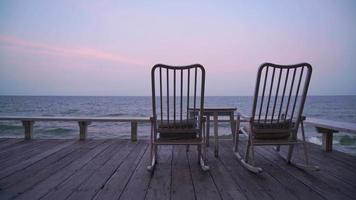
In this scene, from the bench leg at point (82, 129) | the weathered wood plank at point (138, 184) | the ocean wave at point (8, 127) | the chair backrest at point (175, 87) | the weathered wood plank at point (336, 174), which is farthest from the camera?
the ocean wave at point (8, 127)

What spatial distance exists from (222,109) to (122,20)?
5.35 metres

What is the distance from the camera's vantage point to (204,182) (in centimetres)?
183

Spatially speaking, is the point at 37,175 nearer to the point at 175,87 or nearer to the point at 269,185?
the point at 175,87

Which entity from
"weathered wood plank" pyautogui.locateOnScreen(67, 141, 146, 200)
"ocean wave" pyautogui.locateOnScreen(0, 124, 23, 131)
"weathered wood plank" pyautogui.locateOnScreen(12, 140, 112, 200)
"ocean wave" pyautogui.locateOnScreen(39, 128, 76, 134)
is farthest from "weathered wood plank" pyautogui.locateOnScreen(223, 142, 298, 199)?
"ocean wave" pyautogui.locateOnScreen(0, 124, 23, 131)

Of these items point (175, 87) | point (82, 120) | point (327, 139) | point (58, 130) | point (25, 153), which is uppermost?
point (175, 87)

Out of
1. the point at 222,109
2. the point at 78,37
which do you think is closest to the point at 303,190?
the point at 222,109

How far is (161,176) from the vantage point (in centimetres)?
200

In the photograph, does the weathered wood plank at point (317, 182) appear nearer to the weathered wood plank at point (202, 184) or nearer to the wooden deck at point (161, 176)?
the wooden deck at point (161, 176)

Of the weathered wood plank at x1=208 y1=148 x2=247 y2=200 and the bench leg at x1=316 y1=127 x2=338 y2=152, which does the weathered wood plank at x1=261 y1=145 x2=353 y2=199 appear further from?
the bench leg at x1=316 y1=127 x2=338 y2=152

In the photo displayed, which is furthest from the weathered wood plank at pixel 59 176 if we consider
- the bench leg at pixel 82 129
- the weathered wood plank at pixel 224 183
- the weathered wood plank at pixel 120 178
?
the weathered wood plank at pixel 224 183

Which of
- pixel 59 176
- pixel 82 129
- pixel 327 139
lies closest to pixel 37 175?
pixel 59 176

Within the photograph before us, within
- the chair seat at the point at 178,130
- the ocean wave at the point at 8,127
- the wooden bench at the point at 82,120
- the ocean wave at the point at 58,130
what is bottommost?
the ocean wave at the point at 58,130

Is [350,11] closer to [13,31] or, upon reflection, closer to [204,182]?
[204,182]

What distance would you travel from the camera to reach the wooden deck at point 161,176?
1.58m
